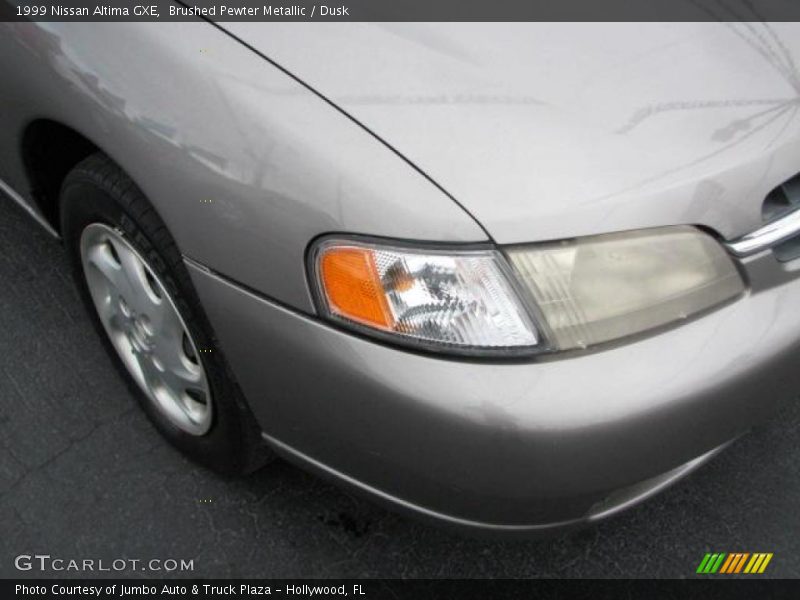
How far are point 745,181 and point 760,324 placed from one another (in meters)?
0.25

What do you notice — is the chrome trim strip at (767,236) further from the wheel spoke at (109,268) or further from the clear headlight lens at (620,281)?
the wheel spoke at (109,268)

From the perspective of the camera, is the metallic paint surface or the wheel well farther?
the wheel well

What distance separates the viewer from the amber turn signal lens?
1.51 meters

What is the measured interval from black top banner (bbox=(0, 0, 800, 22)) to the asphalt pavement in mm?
1013

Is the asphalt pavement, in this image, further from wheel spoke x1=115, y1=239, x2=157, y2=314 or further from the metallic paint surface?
the metallic paint surface

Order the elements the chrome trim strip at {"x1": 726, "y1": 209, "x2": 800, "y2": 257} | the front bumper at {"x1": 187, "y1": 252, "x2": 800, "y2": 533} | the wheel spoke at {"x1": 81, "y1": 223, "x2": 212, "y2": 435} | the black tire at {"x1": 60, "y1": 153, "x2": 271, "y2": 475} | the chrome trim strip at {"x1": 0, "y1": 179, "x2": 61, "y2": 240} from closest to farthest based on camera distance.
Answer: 1. the front bumper at {"x1": 187, "y1": 252, "x2": 800, "y2": 533}
2. the chrome trim strip at {"x1": 726, "y1": 209, "x2": 800, "y2": 257}
3. the black tire at {"x1": 60, "y1": 153, "x2": 271, "y2": 475}
4. the wheel spoke at {"x1": 81, "y1": 223, "x2": 212, "y2": 435}
5. the chrome trim strip at {"x1": 0, "y1": 179, "x2": 61, "y2": 240}

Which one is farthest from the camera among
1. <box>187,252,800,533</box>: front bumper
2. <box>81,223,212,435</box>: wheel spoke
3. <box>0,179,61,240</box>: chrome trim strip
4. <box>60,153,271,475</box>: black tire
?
<box>0,179,61,240</box>: chrome trim strip

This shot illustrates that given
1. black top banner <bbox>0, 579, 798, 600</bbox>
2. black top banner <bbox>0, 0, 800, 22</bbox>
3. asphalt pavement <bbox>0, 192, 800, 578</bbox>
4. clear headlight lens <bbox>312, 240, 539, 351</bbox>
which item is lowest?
black top banner <bbox>0, 579, 798, 600</bbox>

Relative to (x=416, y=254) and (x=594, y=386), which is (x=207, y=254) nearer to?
(x=416, y=254)

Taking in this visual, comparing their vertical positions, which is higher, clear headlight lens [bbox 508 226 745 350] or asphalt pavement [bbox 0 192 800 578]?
clear headlight lens [bbox 508 226 745 350]

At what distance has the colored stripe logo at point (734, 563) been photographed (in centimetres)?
205

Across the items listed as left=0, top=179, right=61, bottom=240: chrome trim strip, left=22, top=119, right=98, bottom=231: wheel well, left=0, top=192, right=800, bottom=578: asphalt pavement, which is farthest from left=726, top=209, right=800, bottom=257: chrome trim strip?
left=0, top=179, right=61, bottom=240: chrome trim strip

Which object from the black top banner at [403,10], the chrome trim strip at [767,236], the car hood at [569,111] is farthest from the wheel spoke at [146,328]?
the chrome trim strip at [767,236]

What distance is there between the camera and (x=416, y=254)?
1490mm
